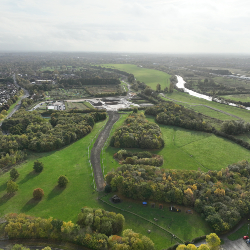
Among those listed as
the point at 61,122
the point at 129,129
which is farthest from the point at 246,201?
the point at 61,122

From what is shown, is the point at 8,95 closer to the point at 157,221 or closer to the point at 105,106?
the point at 105,106

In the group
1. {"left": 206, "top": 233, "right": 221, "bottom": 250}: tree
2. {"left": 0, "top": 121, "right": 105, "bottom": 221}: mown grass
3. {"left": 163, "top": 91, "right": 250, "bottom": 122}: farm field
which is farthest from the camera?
{"left": 163, "top": 91, "right": 250, "bottom": 122}: farm field

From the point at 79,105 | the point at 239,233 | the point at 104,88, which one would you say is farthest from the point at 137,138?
the point at 104,88

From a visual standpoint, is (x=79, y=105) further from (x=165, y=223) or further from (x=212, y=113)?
(x=165, y=223)

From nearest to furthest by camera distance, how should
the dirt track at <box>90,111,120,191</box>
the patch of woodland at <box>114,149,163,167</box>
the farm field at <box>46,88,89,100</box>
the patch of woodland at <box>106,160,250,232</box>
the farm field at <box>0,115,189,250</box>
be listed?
the patch of woodland at <box>106,160,250,232</box>, the farm field at <box>0,115,189,250</box>, the dirt track at <box>90,111,120,191</box>, the patch of woodland at <box>114,149,163,167</box>, the farm field at <box>46,88,89,100</box>

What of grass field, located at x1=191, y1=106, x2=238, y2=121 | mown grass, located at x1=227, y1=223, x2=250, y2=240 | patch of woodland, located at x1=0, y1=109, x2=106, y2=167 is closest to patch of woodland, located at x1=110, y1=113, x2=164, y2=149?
patch of woodland, located at x1=0, y1=109, x2=106, y2=167

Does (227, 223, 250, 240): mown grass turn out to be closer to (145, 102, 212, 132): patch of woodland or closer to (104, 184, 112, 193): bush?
(104, 184, 112, 193): bush

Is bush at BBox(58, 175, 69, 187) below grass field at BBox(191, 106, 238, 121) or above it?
below
